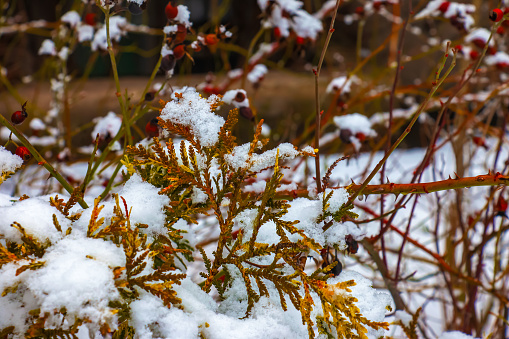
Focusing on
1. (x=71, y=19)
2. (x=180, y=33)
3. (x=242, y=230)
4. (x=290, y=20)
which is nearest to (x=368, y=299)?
(x=242, y=230)

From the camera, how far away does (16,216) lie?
540 mm

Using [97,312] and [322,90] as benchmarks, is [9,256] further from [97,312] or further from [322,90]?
[322,90]

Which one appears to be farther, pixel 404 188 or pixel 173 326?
pixel 404 188

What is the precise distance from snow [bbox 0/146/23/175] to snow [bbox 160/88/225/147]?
25 cm

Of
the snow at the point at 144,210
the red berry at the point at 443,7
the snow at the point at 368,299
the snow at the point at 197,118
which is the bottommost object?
the snow at the point at 368,299

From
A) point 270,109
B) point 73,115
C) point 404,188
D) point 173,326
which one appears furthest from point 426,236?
point 73,115

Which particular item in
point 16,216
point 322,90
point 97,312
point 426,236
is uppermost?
point 322,90

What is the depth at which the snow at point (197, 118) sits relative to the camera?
617mm

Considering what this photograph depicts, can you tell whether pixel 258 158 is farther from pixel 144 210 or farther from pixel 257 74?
pixel 257 74

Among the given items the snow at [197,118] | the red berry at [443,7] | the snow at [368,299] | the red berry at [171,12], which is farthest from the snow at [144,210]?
the red berry at [443,7]

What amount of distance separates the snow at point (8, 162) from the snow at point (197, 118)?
245 mm

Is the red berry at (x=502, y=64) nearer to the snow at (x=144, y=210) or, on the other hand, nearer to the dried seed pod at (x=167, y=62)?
the dried seed pod at (x=167, y=62)

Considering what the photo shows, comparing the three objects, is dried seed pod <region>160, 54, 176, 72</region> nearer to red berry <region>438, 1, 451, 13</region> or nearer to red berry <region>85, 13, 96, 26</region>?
red berry <region>85, 13, 96, 26</region>

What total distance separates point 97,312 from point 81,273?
0.05 m
